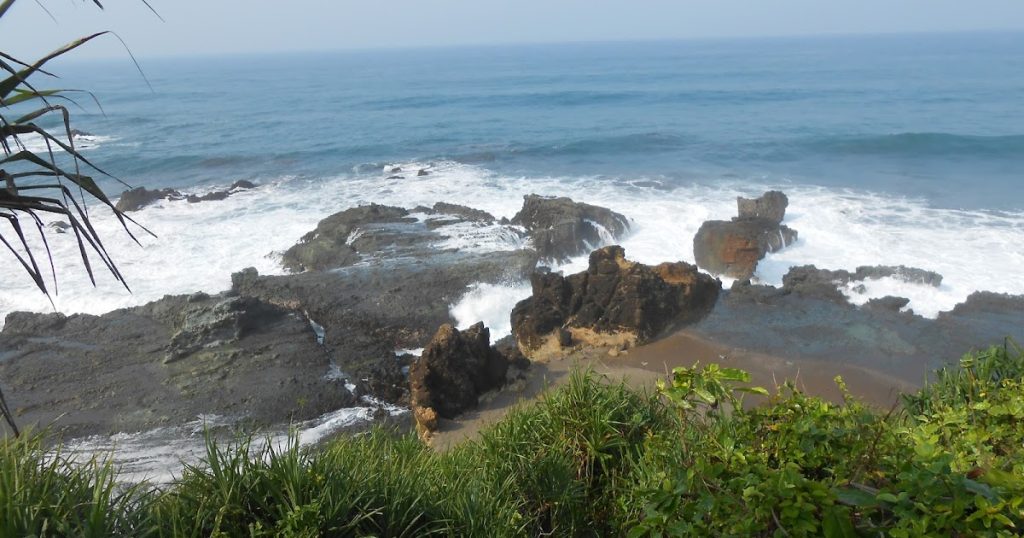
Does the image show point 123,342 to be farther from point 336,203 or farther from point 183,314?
point 336,203

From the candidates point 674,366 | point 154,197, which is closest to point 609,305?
point 674,366

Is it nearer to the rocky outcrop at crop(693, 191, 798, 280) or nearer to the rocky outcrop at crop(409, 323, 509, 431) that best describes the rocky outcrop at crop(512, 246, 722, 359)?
the rocky outcrop at crop(409, 323, 509, 431)

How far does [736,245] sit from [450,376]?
27.0ft

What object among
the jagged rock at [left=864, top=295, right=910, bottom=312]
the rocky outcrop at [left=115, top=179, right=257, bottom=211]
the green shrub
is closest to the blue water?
the rocky outcrop at [left=115, top=179, right=257, bottom=211]

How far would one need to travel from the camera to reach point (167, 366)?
12.1 m

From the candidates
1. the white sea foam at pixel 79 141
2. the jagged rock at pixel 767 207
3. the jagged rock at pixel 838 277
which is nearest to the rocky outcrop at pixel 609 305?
the jagged rock at pixel 838 277

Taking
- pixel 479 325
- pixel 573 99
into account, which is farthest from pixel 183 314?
pixel 573 99

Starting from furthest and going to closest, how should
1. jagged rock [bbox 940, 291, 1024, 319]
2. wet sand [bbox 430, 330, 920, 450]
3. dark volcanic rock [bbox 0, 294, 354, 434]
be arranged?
jagged rock [bbox 940, 291, 1024, 319] < dark volcanic rock [bbox 0, 294, 354, 434] < wet sand [bbox 430, 330, 920, 450]

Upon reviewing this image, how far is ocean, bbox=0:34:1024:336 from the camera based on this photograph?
1759 centimetres

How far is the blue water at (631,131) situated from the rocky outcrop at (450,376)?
16.9m

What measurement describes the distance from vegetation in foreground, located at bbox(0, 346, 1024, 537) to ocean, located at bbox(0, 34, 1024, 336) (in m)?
1.90

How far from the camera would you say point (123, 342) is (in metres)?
13.0

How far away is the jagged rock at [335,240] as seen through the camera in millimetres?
17250

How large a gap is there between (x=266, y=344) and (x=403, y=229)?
6860 millimetres
